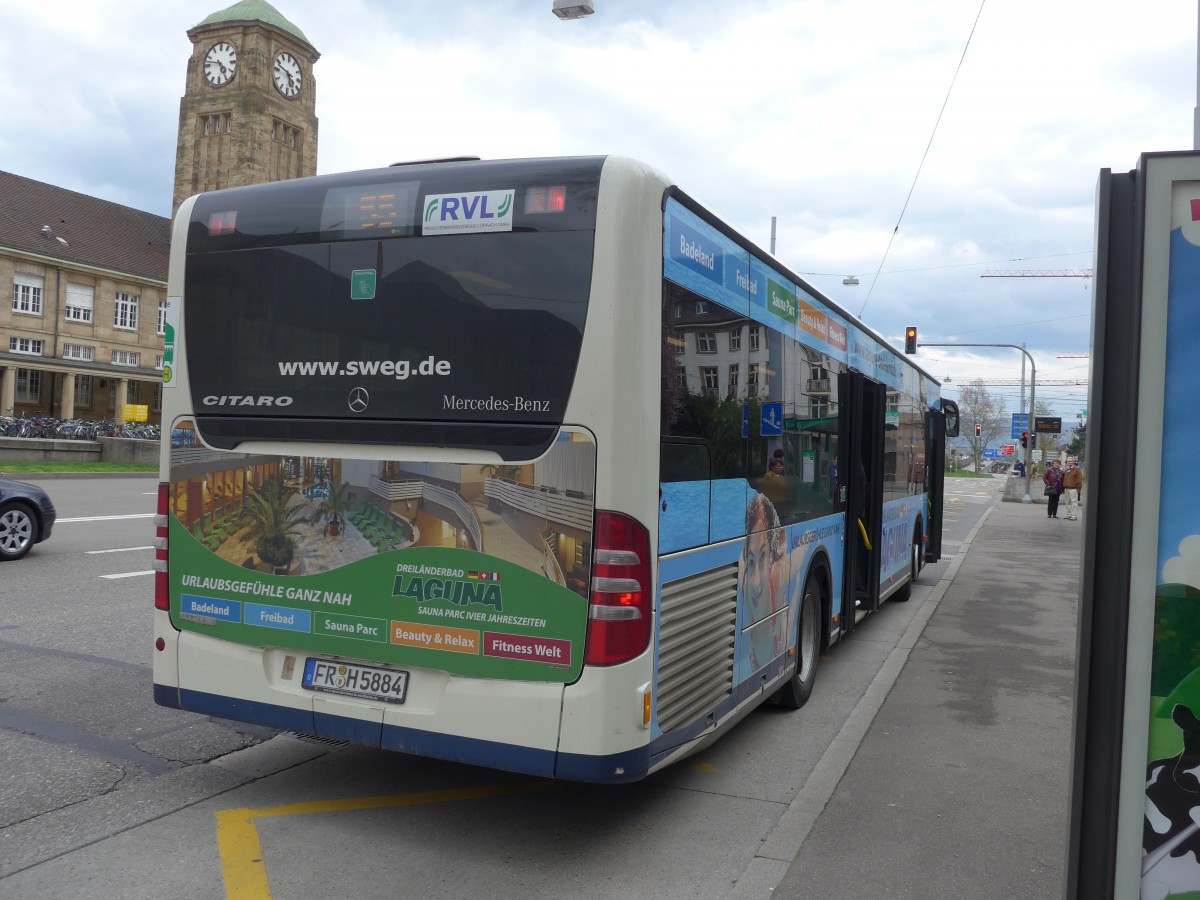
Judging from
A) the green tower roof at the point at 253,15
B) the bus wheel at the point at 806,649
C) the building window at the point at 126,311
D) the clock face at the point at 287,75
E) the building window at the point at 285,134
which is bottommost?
the bus wheel at the point at 806,649

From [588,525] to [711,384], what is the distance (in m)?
1.17

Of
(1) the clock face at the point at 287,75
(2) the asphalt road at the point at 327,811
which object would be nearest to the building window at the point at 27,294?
(1) the clock face at the point at 287,75

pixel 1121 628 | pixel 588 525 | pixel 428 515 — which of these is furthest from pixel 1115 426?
pixel 428 515

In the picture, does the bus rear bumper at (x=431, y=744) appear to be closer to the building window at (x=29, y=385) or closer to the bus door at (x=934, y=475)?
the bus door at (x=934, y=475)

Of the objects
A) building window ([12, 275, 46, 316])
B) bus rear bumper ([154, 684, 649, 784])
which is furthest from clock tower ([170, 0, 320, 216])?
bus rear bumper ([154, 684, 649, 784])

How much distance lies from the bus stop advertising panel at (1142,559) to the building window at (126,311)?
72044 millimetres

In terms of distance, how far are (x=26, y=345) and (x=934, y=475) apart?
61.0m

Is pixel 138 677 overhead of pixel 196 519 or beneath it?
beneath

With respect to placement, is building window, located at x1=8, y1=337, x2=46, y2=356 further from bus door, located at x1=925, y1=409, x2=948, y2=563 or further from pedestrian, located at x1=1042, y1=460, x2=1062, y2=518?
bus door, located at x1=925, y1=409, x2=948, y2=563

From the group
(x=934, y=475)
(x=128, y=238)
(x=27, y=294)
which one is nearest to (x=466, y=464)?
(x=934, y=475)

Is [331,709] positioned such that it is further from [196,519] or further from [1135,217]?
[1135,217]

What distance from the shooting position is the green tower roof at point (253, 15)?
252ft

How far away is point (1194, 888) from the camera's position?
267 centimetres

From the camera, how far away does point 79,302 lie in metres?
64.4
